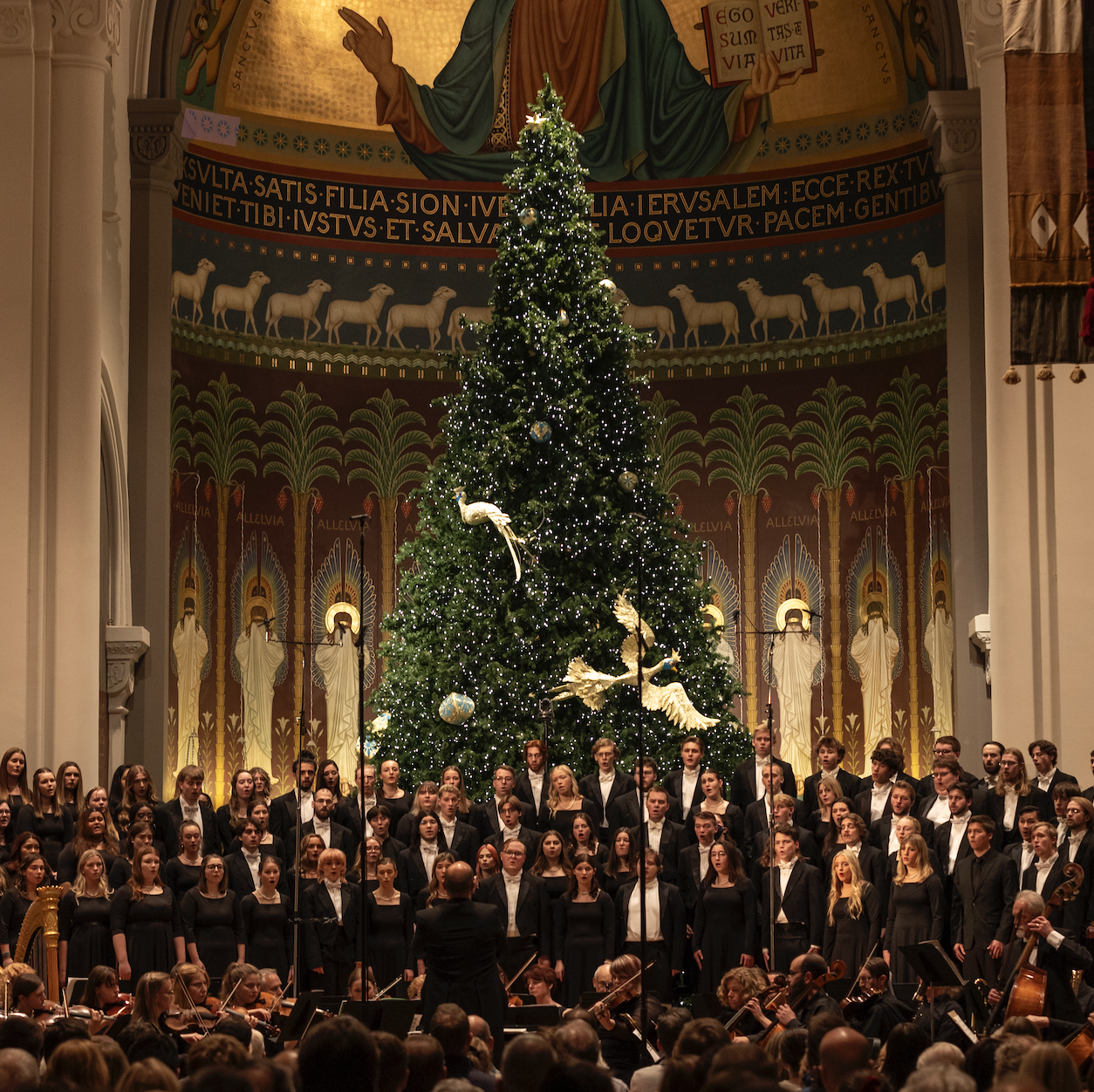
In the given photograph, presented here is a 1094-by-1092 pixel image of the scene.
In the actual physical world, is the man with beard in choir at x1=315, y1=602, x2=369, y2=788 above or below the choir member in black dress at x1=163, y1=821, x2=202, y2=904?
above

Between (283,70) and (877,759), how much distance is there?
10.3 metres

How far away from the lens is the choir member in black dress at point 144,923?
11.3 m

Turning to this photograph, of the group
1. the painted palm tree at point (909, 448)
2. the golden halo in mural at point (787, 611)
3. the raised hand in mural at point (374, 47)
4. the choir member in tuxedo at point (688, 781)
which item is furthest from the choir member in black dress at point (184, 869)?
the raised hand in mural at point (374, 47)

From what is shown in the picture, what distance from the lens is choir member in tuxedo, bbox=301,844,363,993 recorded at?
1178 centimetres

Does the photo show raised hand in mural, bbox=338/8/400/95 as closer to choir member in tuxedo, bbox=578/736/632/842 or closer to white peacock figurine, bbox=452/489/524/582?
white peacock figurine, bbox=452/489/524/582

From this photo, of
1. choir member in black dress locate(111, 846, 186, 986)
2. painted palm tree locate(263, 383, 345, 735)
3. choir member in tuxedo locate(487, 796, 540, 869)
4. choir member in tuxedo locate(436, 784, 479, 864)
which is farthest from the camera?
painted palm tree locate(263, 383, 345, 735)

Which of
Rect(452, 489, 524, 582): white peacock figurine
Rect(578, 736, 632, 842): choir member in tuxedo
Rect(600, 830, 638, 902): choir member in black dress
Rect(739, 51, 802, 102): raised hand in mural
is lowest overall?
Rect(600, 830, 638, 902): choir member in black dress

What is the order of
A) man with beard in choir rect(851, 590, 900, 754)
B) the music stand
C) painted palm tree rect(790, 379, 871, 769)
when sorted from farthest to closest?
painted palm tree rect(790, 379, 871, 769) → man with beard in choir rect(851, 590, 900, 754) → the music stand

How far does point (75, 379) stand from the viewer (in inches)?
573

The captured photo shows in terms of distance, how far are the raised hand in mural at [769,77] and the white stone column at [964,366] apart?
6.50 feet

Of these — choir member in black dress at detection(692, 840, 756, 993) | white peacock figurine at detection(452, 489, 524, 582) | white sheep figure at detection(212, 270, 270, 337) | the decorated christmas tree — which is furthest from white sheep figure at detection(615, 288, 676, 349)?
choir member in black dress at detection(692, 840, 756, 993)

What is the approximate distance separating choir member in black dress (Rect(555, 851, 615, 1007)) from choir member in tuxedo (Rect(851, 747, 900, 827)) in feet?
6.71

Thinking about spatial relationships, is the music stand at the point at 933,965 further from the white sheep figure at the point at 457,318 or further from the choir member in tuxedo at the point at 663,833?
the white sheep figure at the point at 457,318

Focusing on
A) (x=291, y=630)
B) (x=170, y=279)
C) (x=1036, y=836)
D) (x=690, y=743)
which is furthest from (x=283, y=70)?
(x=1036, y=836)
